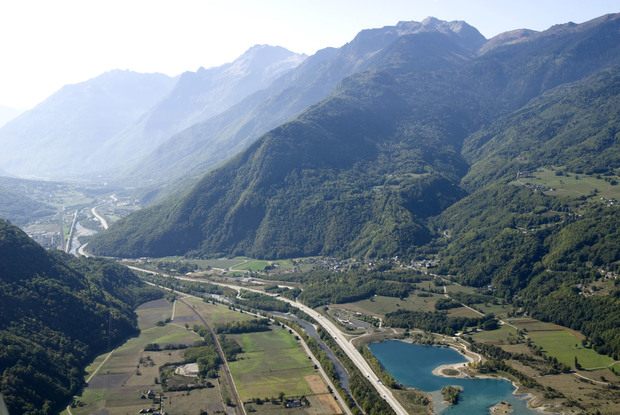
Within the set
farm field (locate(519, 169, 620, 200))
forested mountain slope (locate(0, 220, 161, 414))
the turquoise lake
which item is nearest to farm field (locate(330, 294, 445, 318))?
the turquoise lake

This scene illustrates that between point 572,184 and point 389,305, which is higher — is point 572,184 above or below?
above

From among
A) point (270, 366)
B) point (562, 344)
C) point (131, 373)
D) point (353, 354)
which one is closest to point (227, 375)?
point (270, 366)

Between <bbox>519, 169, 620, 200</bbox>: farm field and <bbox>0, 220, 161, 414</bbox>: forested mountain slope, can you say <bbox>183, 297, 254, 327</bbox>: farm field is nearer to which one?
<bbox>0, 220, 161, 414</bbox>: forested mountain slope

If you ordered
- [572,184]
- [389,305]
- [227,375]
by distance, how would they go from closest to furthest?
1. [227,375]
2. [389,305]
3. [572,184]

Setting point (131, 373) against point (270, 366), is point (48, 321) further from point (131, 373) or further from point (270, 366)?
point (270, 366)

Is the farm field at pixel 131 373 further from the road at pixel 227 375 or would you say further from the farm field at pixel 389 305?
the farm field at pixel 389 305

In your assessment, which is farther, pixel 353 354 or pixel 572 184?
pixel 572 184

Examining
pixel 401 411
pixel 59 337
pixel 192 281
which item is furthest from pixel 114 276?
pixel 401 411
